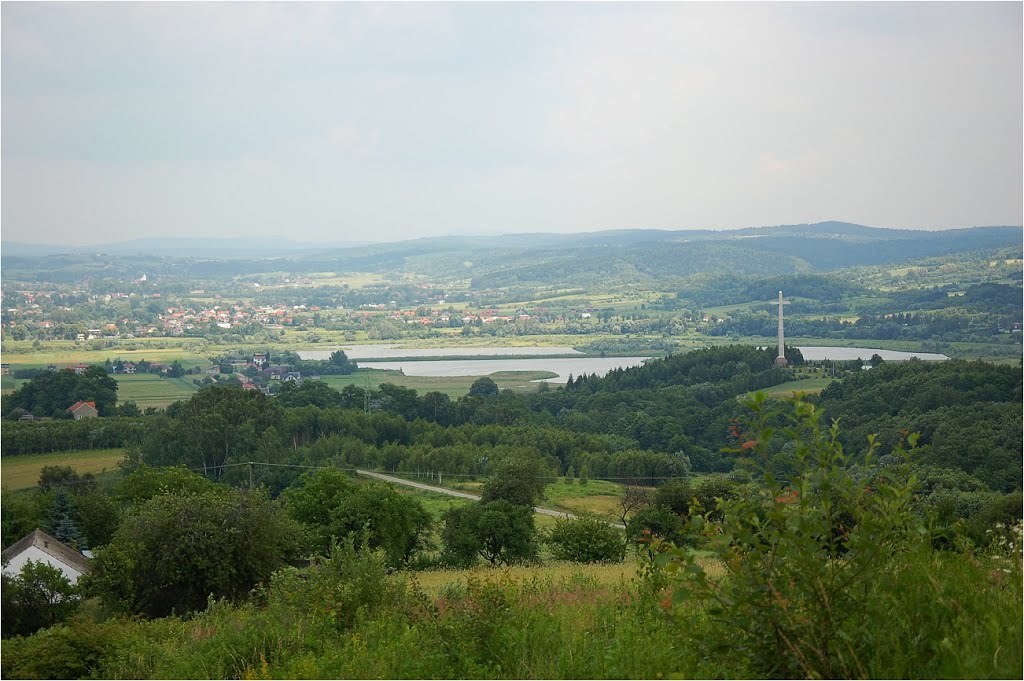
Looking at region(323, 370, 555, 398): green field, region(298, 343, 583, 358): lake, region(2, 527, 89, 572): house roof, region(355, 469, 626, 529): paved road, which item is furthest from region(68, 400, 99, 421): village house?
region(298, 343, 583, 358): lake

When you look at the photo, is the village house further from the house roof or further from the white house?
the white house

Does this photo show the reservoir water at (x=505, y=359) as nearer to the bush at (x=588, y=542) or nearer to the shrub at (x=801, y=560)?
the bush at (x=588, y=542)

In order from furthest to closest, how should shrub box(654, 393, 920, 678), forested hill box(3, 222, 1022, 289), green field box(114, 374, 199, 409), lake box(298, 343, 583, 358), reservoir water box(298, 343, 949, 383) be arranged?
forested hill box(3, 222, 1022, 289) < lake box(298, 343, 583, 358) < reservoir water box(298, 343, 949, 383) < green field box(114, 374, 199, 409) < shrub box(654, 393, 920, 678)

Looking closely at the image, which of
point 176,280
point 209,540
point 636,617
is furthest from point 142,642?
point 176,280

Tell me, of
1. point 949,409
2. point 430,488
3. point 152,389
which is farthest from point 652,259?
point 430,488

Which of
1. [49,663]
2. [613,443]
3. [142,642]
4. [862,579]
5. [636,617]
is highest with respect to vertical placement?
[862,579]

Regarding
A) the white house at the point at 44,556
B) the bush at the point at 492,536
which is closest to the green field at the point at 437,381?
the bush at the point at 492,536

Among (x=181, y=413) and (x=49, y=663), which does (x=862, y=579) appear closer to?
(x=49, y=663)
